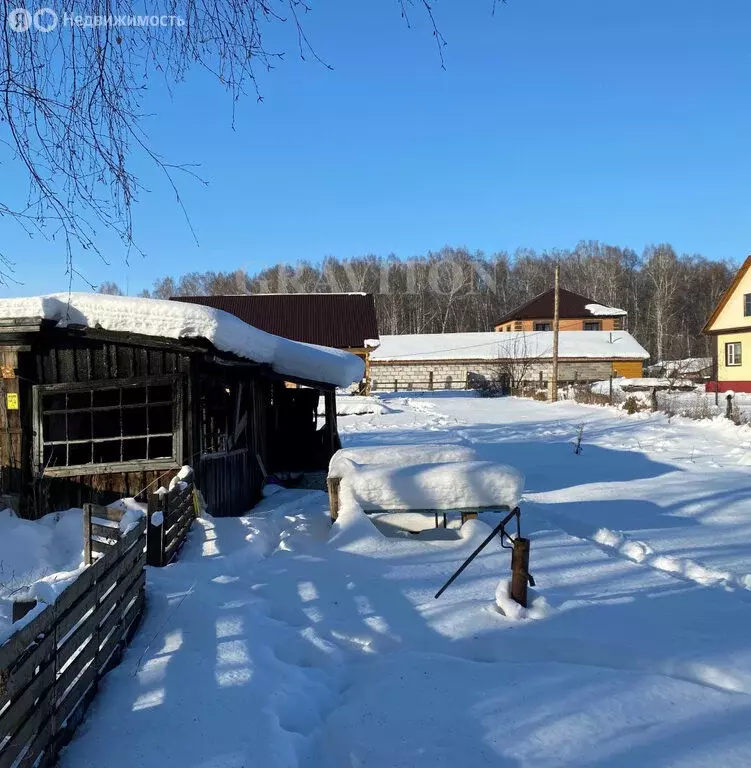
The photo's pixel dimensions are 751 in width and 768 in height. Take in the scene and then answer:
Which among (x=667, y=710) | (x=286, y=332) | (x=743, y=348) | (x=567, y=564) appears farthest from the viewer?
(x=286, y=332)

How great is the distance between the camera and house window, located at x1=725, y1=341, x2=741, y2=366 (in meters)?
34.9

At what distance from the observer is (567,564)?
6715 millimetres

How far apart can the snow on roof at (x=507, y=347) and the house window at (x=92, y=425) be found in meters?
35.4

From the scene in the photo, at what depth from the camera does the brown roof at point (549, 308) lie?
55.9 m

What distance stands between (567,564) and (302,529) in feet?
10.7

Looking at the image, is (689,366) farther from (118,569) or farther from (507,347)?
(118,569)

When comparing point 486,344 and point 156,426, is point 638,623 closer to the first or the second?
point 156,426

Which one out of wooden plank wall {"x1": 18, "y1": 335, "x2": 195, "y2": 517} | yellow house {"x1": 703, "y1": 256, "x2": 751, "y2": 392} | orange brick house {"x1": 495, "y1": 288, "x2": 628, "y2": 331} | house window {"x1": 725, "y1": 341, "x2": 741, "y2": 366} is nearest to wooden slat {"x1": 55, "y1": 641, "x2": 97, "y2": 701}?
wooden plank wall {"x1": 18, "y1": 335, "x2": 195, "y2": 517}

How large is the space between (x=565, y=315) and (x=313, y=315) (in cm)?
2831

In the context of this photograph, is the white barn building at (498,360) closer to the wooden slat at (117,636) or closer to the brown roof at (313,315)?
the brown roof at (313,315)

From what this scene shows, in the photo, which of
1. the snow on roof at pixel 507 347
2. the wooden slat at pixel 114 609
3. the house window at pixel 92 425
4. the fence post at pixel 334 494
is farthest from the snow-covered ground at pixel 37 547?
the snow on roof at pixel 507 347

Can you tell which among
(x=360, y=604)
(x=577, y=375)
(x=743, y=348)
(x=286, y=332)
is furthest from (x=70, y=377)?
(x=577, y=375)

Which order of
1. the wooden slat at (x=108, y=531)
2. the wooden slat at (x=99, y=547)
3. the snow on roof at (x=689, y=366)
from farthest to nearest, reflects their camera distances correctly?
the snow on roof at (x=689, y=366) → the wooden slat at (x=99, y=547) → the wooden slat at (x=108, y=531)

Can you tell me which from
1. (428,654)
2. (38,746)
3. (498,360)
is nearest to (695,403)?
(498,360)
